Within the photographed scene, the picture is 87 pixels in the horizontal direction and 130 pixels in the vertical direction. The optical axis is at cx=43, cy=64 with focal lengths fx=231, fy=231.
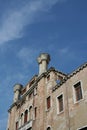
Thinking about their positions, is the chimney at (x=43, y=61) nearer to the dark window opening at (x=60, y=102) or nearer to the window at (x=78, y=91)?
the dark window opening at (x=60, y=102)

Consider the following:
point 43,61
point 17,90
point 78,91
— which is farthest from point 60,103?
point 17,90

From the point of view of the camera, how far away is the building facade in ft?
63.4

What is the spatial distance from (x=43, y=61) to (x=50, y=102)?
21.2 feet

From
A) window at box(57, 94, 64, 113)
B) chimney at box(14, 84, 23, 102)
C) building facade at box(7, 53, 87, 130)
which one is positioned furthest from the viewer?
chimney at box(14, 84, 23, 102)

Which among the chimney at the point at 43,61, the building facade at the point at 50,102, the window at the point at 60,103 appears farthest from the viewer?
the chimney at the point at 43,61

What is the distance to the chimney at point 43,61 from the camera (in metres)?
27.9

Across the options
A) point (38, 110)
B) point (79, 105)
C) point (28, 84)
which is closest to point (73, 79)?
point (79, 105)

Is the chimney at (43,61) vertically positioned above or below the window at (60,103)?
above

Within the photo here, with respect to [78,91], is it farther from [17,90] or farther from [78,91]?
[17,90]

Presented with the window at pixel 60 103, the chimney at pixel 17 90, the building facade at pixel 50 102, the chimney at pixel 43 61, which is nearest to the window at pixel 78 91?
the building facade at pixel 50 102

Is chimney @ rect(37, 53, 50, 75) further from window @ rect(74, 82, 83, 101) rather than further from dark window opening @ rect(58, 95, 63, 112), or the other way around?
window @ rect(74, 82, 83, 101)

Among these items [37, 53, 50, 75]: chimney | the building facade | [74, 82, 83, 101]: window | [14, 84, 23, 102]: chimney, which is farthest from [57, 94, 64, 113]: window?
[14, 84, 23, 102]: chimney

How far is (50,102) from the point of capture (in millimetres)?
23703

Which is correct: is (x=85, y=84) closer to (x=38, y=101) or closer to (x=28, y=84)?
(x=38, y=101)
